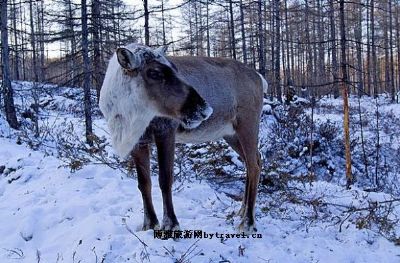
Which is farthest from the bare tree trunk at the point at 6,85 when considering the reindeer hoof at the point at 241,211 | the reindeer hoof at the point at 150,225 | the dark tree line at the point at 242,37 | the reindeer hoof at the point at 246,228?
the reindeer hoof at the point at 246,228

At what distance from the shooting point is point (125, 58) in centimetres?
357

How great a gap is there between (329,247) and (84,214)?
2.62 metres

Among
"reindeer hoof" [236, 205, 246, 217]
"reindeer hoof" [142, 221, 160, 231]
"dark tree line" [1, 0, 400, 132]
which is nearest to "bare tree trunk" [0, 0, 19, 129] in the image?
"dark tree line" [1, 0, 400, 132]

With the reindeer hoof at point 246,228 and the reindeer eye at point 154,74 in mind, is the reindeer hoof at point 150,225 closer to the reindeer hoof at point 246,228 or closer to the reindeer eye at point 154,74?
the reindeer hoof at point 246,228

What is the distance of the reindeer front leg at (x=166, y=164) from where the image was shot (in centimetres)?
379

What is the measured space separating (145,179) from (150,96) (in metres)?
0.86

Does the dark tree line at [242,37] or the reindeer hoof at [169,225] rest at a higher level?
the dark tree line at [242,37]

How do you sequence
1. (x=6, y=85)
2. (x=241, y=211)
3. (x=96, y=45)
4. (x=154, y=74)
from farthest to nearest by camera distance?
(x=6, y=85) < (x=96, y=45) < (x=241, y=211) < (x=154, y=74)

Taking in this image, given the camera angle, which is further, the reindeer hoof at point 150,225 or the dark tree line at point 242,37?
the dark tree line at point 242,37

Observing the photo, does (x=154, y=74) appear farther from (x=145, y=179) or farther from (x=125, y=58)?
(x=145, y=179)

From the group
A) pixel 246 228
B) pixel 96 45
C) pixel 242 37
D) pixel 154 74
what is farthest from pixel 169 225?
pixel 242 37

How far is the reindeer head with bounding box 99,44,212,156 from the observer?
373cm

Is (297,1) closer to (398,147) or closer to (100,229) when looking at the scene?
(398,147)

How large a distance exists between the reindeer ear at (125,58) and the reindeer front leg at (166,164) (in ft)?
2.23
